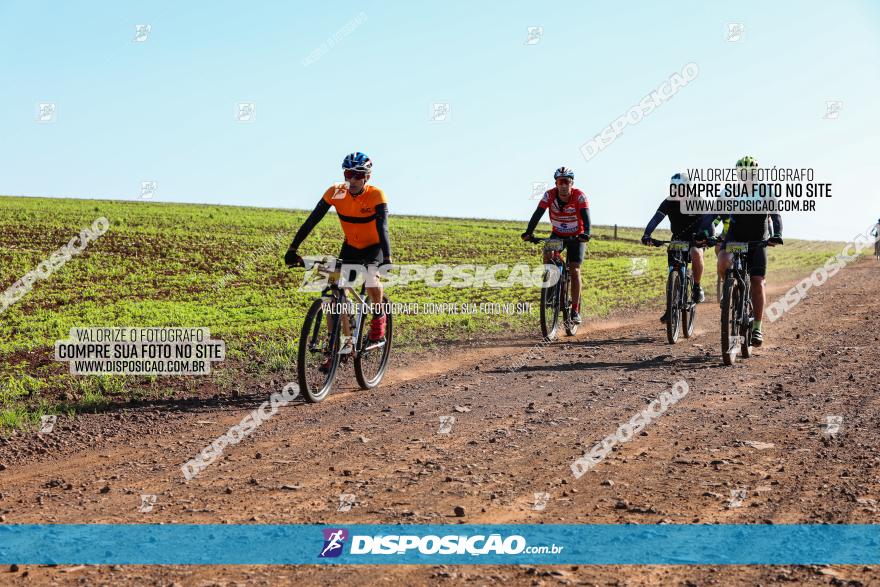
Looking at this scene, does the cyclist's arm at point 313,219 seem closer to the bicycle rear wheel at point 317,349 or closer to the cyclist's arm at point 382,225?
the cyclist's arm at point 382,225

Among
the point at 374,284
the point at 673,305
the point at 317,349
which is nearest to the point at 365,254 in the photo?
the point at 374,284

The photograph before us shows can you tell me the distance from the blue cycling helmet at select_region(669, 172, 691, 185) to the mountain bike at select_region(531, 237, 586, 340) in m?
1.67

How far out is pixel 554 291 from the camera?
12.3 meters

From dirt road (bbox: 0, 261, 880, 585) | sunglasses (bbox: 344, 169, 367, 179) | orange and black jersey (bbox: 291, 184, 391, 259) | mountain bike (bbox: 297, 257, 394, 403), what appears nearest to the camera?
dirt road (bbox: 0, 261, 880, 585)

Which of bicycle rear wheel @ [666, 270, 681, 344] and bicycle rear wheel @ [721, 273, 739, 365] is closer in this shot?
bicycle rear wheel @ [721, 273, 739, 365]

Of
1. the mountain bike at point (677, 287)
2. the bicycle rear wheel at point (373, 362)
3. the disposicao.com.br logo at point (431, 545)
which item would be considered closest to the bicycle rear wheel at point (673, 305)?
the mountain bike at point (677, 287)

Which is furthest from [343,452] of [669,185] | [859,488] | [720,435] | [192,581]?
[669,185]

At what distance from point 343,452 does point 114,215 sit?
5367 cm

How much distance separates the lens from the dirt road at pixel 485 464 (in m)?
3.88

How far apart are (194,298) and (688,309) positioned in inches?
458

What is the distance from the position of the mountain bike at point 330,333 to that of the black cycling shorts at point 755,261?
16.8ft

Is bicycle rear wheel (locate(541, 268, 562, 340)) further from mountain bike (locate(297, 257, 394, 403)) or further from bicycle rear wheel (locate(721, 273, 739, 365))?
mountain bike (locate(297, 257, 394, 403))

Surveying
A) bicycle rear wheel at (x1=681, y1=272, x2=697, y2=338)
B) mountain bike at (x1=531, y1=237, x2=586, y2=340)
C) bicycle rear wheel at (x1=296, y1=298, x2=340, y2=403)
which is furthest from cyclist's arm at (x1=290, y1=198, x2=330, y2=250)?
bicycle rear wheel at (x1=681, y1=272, x2=697, y2=338)

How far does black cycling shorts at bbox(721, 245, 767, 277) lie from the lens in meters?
10.2
